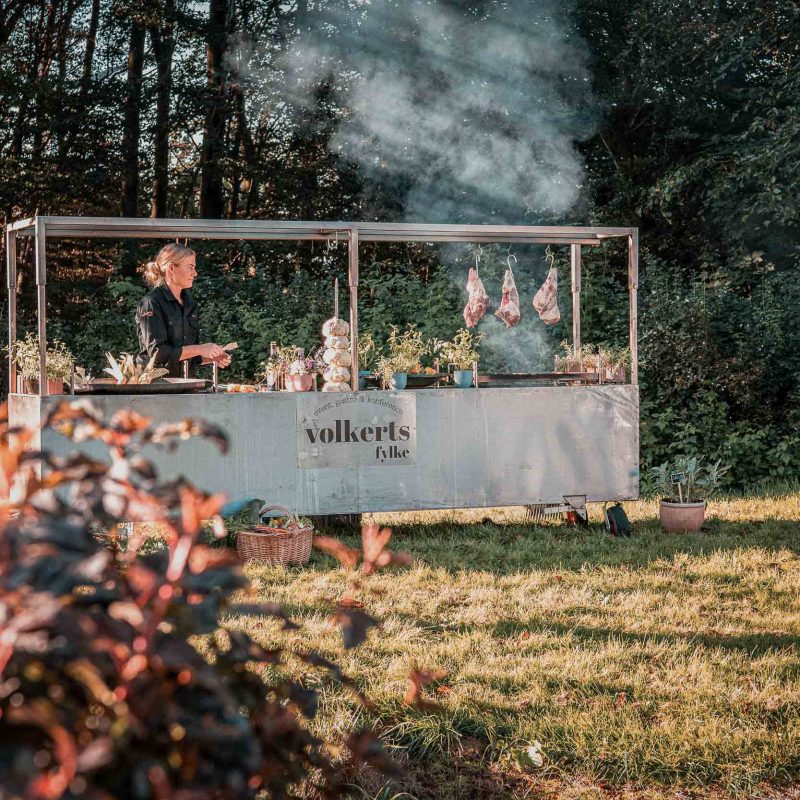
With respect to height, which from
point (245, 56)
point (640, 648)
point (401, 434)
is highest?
point (245, 56)

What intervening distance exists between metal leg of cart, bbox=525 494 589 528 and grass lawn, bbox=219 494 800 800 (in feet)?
2.35

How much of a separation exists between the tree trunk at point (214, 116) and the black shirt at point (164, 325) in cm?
756

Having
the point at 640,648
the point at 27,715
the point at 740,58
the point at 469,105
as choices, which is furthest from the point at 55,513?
the point at 469,105

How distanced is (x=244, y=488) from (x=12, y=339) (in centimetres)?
200

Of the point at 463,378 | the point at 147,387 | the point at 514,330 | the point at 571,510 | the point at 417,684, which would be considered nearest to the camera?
the point at 417,684

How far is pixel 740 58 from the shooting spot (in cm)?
1148

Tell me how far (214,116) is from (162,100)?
2.47ft

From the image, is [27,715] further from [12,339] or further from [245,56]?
[245,56]

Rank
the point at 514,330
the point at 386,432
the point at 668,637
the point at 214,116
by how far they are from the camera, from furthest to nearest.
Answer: the point at 214,116
the point at 514,330
the point at 386,432
the point at 668,637

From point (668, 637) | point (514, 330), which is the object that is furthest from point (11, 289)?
point (514, 330)

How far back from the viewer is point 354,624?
1.17m

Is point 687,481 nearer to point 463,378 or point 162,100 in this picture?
point 463,378

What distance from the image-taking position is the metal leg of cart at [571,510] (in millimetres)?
→ 7309

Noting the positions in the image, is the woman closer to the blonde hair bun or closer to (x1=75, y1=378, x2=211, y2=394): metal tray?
the blonde hair bun
